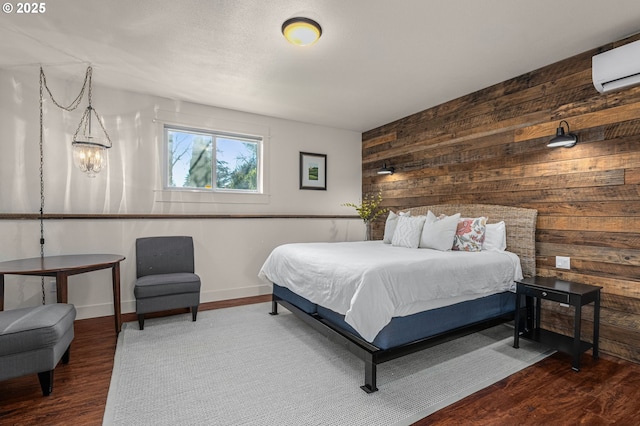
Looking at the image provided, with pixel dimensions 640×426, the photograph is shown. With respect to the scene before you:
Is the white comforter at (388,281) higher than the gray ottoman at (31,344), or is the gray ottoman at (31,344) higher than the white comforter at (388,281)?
the white comforter at (388,281)

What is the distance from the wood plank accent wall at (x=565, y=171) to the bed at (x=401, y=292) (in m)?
0.28

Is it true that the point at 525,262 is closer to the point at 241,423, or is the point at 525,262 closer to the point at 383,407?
the point at 383,407

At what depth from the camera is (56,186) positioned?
11.0 feet

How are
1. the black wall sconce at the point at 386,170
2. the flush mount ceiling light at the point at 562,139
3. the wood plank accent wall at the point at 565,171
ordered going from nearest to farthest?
the wood plank accent wall at the point at 565,171 → the flush mount ceiling light at the point at 562,139 → the black wall sconce at the point at 386,170

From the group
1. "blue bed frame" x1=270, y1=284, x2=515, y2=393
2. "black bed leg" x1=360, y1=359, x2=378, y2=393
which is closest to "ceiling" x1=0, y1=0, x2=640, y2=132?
"blue bed frame" x1=270, y1=284, x2=515, y2=393

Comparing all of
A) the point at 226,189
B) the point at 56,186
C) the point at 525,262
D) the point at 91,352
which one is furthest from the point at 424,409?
the point at 56,186

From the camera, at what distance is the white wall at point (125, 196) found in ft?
10.5

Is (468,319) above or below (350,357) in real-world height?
above

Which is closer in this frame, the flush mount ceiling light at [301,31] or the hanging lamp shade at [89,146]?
the flush mount ceiling light at [301,31]

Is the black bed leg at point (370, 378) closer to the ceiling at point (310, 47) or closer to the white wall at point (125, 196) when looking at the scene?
the ceiling at point (310, 47)

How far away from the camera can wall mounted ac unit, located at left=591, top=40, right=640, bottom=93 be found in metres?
2.35

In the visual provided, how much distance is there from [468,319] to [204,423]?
2096mm

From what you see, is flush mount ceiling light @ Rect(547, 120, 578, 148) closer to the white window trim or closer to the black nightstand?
the black nightstand

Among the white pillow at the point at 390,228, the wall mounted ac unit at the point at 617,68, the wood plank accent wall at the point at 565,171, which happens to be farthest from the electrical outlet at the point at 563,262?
the white pillow at the point at 390,228
